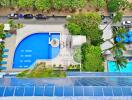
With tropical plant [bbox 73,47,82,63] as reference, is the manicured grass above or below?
below

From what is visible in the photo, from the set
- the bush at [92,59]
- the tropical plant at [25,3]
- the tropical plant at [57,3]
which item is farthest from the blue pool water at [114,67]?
the tropical plant at [25,3]

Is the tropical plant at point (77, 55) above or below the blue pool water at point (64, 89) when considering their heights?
above

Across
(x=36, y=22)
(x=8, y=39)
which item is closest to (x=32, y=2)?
(x=36, y=22)

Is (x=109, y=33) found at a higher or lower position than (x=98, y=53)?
higher

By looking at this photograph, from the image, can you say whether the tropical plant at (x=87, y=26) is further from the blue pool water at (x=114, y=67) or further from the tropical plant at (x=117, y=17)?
the blue pool water at (x=114, y=67)

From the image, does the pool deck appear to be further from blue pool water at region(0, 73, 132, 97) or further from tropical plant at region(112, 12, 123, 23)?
blue pool water at region(0, 73, 132, 97)

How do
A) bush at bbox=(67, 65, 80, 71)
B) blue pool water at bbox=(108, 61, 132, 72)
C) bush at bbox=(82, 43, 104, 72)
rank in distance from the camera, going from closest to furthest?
bush at bbox=(82, 43, 104, 72), bush at bbox=(67, 65, 80, 71), blue pool water at bbox=(108, 61, 132, 72)

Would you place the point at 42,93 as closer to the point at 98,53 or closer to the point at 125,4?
the point at 98,53

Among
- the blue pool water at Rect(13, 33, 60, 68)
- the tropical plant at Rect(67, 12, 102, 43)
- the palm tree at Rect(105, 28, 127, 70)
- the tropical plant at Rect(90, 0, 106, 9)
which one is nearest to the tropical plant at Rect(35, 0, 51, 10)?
the blue pool water at Rect(13, 33, 60, 68)
